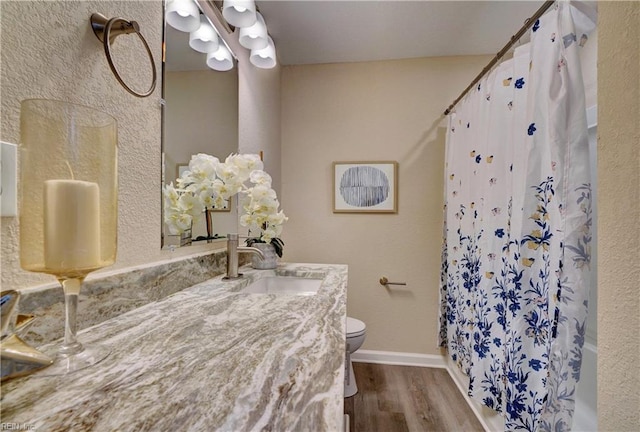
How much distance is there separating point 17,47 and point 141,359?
63 cm

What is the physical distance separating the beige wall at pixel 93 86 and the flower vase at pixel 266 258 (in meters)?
0.36

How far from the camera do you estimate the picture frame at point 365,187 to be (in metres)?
2.23

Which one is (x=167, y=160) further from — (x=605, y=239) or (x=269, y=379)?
(x=605, y=239)

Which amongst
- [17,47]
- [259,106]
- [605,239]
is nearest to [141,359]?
[17,47]

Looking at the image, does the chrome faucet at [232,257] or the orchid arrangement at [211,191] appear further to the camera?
the chrome faucet at [232,257]

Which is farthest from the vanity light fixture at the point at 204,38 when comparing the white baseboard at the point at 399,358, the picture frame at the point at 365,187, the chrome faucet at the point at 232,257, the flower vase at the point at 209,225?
the white baseboard at the point at 399,358

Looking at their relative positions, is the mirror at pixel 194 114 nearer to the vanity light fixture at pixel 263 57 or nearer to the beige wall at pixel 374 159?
the vanity light fixture at pixel 263 57

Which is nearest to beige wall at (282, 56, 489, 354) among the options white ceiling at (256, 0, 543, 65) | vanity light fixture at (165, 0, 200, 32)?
white ceiling at (256, 0, 543, 65)

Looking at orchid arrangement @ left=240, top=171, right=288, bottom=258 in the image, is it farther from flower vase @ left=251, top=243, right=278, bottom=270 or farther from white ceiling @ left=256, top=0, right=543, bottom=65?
white ceiling @ left=256, top=0, right=543, bottom=65

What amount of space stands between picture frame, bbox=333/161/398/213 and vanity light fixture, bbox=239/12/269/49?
3.37 ft

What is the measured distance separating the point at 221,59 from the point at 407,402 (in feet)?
7.24

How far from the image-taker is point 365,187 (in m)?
2.26

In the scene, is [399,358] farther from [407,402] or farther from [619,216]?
[619,216]

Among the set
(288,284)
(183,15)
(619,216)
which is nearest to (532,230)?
(619,216)
